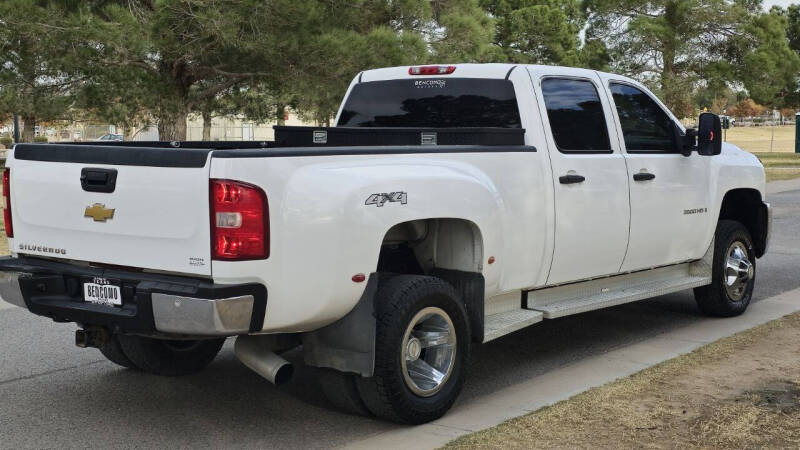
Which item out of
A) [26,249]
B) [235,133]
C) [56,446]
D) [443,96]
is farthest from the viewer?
[235,133]

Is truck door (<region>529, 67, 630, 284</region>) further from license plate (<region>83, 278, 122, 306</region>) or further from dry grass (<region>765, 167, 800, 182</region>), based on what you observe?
dry grass (<region>765, 167, 800, 182</region>)

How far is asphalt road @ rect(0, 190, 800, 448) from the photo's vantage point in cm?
518

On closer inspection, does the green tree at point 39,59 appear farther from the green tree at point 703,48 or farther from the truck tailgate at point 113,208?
the green tree at point 703,48

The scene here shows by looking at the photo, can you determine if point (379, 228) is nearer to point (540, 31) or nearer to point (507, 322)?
point (507, 322)

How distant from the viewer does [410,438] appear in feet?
16.6

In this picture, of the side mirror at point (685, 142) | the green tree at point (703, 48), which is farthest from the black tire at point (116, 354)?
the green tree at point (703, 48)

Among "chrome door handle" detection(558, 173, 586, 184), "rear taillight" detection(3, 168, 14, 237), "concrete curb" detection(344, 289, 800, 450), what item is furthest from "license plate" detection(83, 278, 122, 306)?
"chrome door handle" detection(558, 173, 586, 184)

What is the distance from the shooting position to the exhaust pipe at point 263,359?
504 cm

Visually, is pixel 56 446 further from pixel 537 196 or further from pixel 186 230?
pixel 537 196

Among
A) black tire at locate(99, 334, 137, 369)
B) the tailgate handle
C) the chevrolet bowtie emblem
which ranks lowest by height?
black tire at locate(99, 334, 137, 369)

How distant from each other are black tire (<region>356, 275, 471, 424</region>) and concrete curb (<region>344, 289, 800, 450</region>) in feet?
0.38

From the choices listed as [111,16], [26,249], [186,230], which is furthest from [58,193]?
[111,16]

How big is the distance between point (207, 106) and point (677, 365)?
28.7 metres

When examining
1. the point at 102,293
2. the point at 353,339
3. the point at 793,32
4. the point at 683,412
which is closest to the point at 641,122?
the point at 683,412
